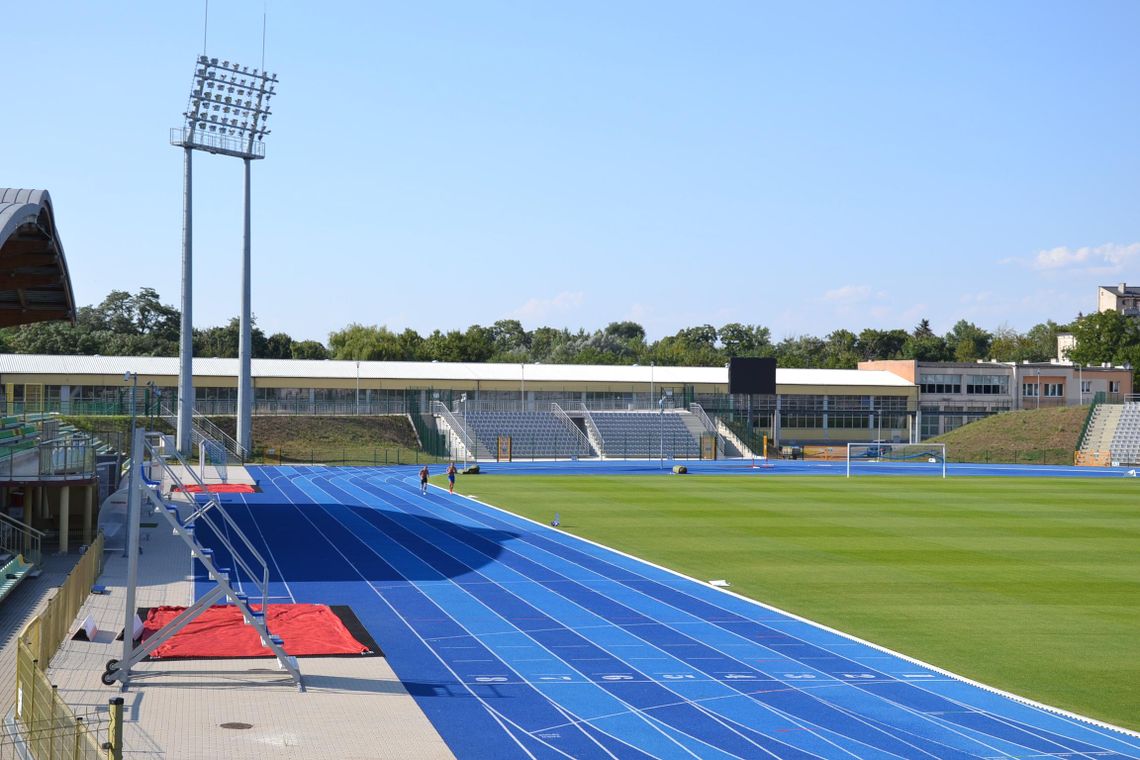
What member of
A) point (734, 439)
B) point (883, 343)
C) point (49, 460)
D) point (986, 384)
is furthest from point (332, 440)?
point (883, 343)

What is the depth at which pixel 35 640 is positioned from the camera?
15500mm

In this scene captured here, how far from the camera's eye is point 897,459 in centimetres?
7412

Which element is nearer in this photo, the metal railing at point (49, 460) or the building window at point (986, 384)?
the metal railing at point (49, 460)

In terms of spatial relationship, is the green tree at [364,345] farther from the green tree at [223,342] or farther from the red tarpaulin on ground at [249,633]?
the red tarpaulin on ground at [249,633]

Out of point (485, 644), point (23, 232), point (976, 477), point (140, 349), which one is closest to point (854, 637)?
point (485, 644)

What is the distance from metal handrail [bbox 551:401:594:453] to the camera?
74.8 metres

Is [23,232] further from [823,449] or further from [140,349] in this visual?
[140,349]

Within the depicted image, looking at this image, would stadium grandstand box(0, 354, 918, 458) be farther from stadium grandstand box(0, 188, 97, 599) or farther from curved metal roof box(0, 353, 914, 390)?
stadium grandstand box(0, 188, 97, 599)

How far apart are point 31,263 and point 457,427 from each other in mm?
46513

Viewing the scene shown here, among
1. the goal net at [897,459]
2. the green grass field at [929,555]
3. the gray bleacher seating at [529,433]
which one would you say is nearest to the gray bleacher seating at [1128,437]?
the goal net at [897,459]

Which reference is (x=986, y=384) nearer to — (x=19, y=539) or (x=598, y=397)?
(x=598, y=397)

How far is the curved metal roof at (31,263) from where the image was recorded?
21.0 metres

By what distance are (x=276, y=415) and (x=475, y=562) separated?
148 feet

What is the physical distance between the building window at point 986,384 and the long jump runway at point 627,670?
69214 mm
